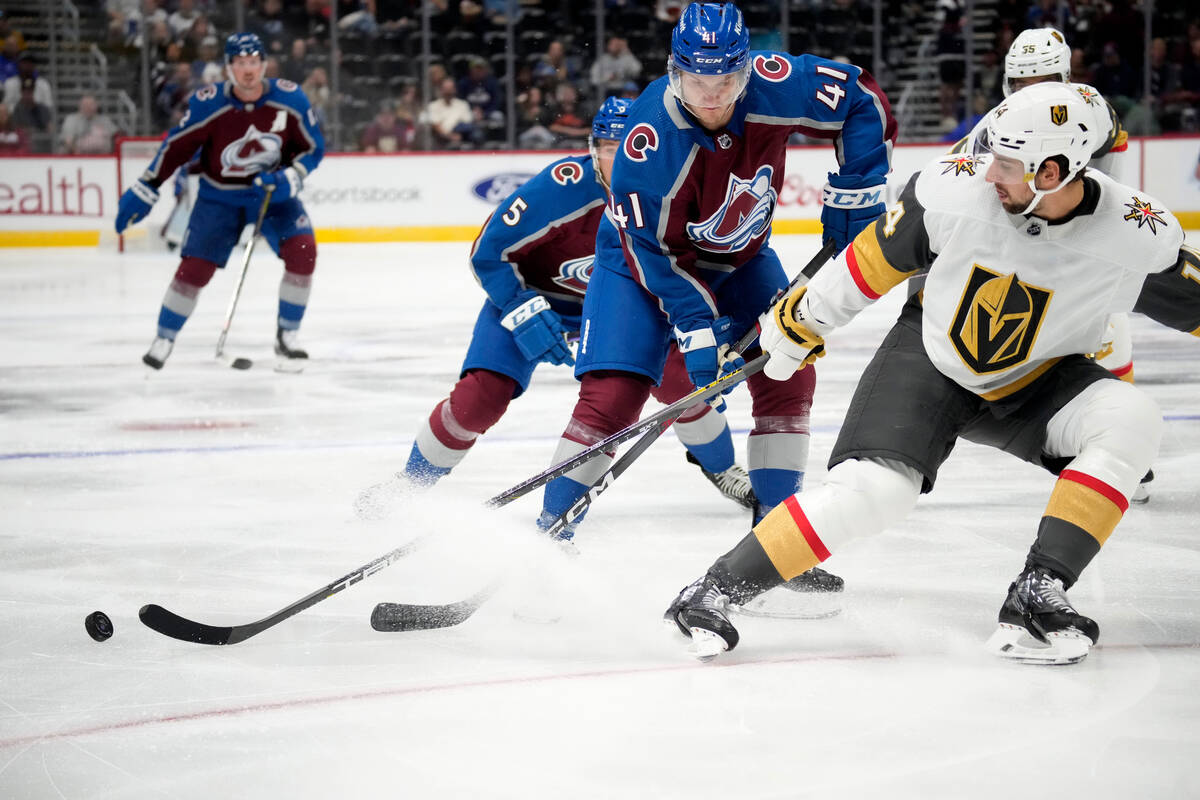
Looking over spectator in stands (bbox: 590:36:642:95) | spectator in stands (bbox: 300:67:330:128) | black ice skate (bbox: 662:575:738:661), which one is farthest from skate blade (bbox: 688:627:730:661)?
spectator in stands (bbox: 590:36:642:95)

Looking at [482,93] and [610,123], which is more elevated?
[610,123]

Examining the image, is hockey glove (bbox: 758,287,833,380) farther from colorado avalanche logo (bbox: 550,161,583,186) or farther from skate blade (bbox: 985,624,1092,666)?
colorado avalanche logo (bbox: 550,161,583,186)

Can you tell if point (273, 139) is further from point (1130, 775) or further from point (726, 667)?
point (1130, 775)

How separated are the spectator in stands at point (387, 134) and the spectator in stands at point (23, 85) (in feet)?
8.13

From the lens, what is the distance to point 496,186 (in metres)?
10.5

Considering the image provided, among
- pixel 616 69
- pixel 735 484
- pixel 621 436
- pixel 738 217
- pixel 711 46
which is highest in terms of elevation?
pixel 711 46

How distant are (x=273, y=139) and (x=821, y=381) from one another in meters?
2.49

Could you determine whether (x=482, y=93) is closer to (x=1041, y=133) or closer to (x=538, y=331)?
(x=538, y=331)

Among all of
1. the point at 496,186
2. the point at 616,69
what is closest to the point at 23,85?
the point at 496,186

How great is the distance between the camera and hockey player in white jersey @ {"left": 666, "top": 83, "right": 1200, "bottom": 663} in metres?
2.08

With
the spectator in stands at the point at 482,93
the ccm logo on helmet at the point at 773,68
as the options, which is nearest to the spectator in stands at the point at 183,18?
the spectator in stands at the point at 482,93

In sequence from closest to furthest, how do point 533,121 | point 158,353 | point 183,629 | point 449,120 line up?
1. point 183,629
2. point 158,353
3. point 449,120
4. point 533,121

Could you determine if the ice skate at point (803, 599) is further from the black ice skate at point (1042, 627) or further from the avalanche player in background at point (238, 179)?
the avalanche player in background at point (238, 179)

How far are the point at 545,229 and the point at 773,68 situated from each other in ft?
2.10
